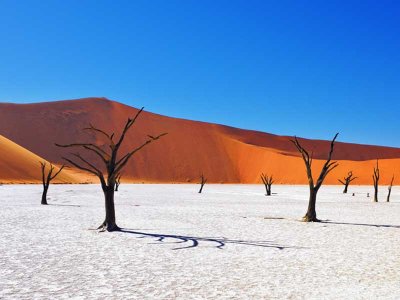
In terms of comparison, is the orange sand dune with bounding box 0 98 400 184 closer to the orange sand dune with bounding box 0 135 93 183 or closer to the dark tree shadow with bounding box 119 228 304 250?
the orange sand dune with bounding box 0 135 93 183

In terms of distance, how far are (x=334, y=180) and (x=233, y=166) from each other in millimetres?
26595

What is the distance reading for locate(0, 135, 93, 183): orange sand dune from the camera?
61.4 meters

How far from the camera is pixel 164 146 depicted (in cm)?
11094

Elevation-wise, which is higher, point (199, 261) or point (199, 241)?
point (199, 241)

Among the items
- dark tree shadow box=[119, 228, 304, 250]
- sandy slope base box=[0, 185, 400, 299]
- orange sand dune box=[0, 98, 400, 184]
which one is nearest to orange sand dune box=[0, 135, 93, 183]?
orange sand dune box=[0, 98, 400, 184]

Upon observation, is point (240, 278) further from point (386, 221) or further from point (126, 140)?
point (126, 140)

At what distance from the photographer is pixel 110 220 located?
14.5 metres

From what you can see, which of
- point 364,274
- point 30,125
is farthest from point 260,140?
point 364,274

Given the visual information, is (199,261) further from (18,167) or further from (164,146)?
(164,146)

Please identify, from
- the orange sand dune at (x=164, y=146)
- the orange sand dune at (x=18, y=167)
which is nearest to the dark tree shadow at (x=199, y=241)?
the orange sand dune at (x=18, y=167)

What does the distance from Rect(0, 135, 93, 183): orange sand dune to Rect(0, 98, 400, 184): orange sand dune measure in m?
23.4

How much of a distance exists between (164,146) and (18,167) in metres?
49.6

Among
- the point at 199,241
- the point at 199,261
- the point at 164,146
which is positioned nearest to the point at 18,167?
the point at 164,146

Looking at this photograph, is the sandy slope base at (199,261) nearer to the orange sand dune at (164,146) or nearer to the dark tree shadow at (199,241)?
the dark tree shadow at (199,241)
